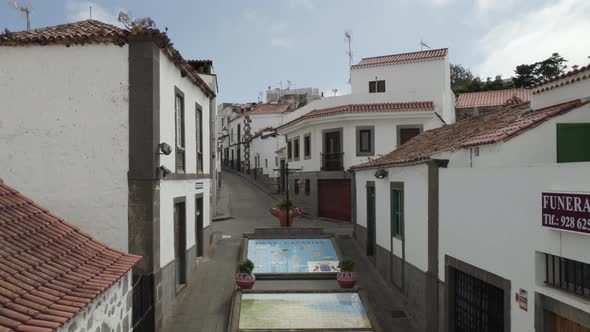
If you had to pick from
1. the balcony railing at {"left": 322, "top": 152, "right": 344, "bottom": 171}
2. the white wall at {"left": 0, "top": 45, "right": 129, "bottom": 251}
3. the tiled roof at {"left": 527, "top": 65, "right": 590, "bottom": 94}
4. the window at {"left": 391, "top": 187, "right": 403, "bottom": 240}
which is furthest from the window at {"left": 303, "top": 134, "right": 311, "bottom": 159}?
the tiled roof at {"left": 527, "top": 65, "right": 590, "bottom": 94}

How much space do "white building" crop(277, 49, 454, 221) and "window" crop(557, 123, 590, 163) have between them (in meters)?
15.7

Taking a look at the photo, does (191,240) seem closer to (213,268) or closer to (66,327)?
(213,268)

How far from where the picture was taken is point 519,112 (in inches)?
412

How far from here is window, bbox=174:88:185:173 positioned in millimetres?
12570

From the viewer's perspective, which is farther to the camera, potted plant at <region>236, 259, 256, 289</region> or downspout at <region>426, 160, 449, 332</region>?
potted plant at <region>236, 259, 256, 289</region>

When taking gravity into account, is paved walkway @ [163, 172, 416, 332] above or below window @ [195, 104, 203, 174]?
below

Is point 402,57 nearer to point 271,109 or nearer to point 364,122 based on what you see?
point 364,122

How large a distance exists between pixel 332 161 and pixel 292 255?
1057 cm

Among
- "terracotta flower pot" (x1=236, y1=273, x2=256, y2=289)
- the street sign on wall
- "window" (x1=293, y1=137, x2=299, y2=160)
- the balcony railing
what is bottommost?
"terracotta flower pot" (x1=236, y1=273, x2=256, y2=289)

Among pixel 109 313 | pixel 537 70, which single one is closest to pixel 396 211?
pixel 109 313

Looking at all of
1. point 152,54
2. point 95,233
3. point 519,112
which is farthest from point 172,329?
point 519,112

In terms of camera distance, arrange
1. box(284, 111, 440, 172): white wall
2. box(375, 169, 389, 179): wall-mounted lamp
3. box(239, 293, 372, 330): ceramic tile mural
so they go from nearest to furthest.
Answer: box(239, 293, 372, 330): ceramic tile mural < box(375, 169, 389, 179): wall-mounted lamp < box(284, 111, 440, 172): white wall

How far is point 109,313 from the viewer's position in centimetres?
753

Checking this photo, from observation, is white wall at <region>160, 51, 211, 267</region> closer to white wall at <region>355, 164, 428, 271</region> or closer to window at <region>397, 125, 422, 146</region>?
white wall at <region>355, 164, 428, 271</region>
